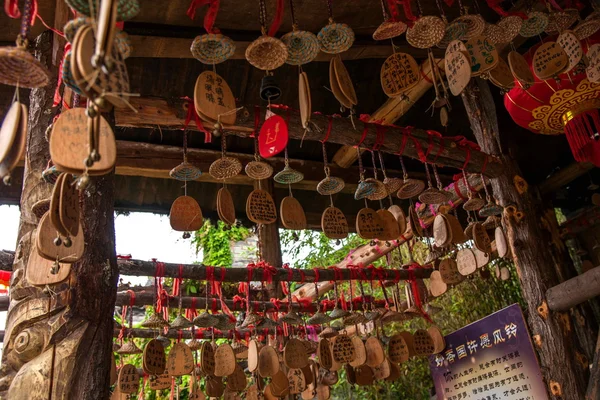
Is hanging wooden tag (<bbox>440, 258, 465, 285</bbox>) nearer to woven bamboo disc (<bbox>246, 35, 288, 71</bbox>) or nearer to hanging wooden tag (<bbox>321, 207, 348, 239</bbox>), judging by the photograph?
hanging wooden tag (<bbox>321, 207, 348, 239</bbox>)

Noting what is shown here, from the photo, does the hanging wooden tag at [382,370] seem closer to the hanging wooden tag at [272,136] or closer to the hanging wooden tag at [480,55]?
the hanging wooden tag at [272,136]

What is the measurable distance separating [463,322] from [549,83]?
11.4ft

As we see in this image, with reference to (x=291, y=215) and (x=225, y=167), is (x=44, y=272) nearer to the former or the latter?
(x=225, y=167)

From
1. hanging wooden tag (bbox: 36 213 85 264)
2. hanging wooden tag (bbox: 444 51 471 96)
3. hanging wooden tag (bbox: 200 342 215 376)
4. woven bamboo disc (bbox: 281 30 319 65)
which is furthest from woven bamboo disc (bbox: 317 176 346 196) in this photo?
hanging wooden tag (bbox: 36 213 85 264)

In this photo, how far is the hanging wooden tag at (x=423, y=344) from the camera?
479 cm

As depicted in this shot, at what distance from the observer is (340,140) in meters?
3.49

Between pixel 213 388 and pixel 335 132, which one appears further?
pixel 213 388

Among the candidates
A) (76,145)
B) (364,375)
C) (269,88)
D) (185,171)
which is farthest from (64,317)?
(364,375)

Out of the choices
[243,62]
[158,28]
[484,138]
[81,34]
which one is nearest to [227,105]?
[81,34]

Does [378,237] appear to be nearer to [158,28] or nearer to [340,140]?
[340,140]

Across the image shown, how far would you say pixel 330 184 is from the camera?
347cm

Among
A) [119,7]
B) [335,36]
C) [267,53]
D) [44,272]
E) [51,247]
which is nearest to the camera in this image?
[119,7]

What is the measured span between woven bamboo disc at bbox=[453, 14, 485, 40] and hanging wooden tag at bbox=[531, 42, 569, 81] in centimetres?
50

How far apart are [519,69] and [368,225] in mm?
1440
